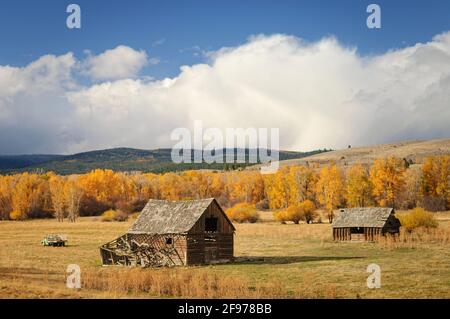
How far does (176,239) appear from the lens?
38625mm

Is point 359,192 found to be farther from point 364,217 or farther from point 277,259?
point 277,259

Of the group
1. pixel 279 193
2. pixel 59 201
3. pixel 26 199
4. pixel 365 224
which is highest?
pixel 279 193

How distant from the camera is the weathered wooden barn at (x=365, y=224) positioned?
182 ft

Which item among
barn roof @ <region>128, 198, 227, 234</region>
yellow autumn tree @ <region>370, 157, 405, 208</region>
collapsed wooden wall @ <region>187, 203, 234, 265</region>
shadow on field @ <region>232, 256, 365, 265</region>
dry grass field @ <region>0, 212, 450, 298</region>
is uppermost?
yellow autumn tree @ <region>370, 157, 405, 208</region>

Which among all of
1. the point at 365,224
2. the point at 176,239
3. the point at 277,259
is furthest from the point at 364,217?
the point at 176,239

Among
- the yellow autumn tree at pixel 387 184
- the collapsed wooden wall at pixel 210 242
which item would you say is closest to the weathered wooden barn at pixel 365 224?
the collapsed wooden wall at pixel 210 242

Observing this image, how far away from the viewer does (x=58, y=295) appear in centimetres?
2198

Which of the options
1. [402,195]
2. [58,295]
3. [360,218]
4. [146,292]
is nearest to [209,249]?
[146,292]

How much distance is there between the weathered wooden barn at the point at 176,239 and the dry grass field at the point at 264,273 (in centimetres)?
188

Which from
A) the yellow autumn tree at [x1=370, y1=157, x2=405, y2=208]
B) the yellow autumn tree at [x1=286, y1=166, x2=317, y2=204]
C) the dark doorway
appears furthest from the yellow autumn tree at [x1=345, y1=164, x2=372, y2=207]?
the dark doorway

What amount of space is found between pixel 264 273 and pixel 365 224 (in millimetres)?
27406

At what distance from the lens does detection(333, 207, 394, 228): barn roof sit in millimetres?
55812

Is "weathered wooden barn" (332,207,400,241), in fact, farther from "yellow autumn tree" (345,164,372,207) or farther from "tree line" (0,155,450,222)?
"yellow autumn tree" (345,164,372,207)

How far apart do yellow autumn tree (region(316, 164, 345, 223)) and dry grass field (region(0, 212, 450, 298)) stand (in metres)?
41.1
